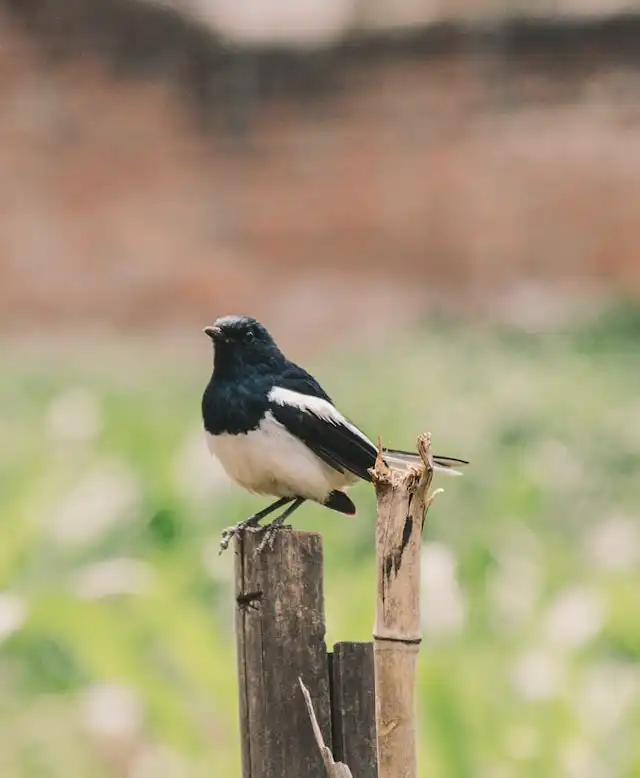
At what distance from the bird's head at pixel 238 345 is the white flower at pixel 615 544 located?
2.03 meters

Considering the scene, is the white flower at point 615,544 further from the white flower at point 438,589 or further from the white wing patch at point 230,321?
the white wing patch at point 230,321

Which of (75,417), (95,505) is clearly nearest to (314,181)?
(75,417)

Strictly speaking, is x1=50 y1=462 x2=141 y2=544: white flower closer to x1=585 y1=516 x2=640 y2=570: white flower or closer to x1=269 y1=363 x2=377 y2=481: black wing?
x1=585 y1=516 x2=640 y2=570: white flower

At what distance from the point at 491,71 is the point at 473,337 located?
188 cm

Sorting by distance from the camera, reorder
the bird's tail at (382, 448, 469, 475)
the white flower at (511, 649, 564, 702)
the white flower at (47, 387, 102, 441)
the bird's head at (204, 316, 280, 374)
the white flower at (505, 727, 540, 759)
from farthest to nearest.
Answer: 1. the white flower at (47, 387, 102, 441)
2. the white flower at (511, 649, 564, 702)
3. the white flower at (505, 727, 540, 759)
4. the bird's head at (204, 316, 280, 374)
5. the bird's tail at (382, 448, 469, 475)

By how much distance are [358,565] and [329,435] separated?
6.83 feet

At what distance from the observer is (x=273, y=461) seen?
2.17 metres

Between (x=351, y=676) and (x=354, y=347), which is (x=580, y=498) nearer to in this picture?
(x=354, y=347)

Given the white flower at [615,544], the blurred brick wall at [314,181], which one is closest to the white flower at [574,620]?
the white flower at [615,544]

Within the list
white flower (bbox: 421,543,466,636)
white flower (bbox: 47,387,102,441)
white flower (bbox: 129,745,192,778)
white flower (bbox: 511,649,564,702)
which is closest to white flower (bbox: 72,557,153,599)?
white flower (bbox: 129,745,192,778)

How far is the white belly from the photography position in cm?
218

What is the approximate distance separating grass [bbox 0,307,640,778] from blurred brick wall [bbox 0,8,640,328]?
1.28 meters

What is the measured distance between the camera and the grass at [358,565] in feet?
9.66

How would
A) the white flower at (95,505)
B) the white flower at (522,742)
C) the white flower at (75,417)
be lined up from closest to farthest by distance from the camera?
the white flower at (522,742), the white flower at (95,505), the white flower at (75,417)
